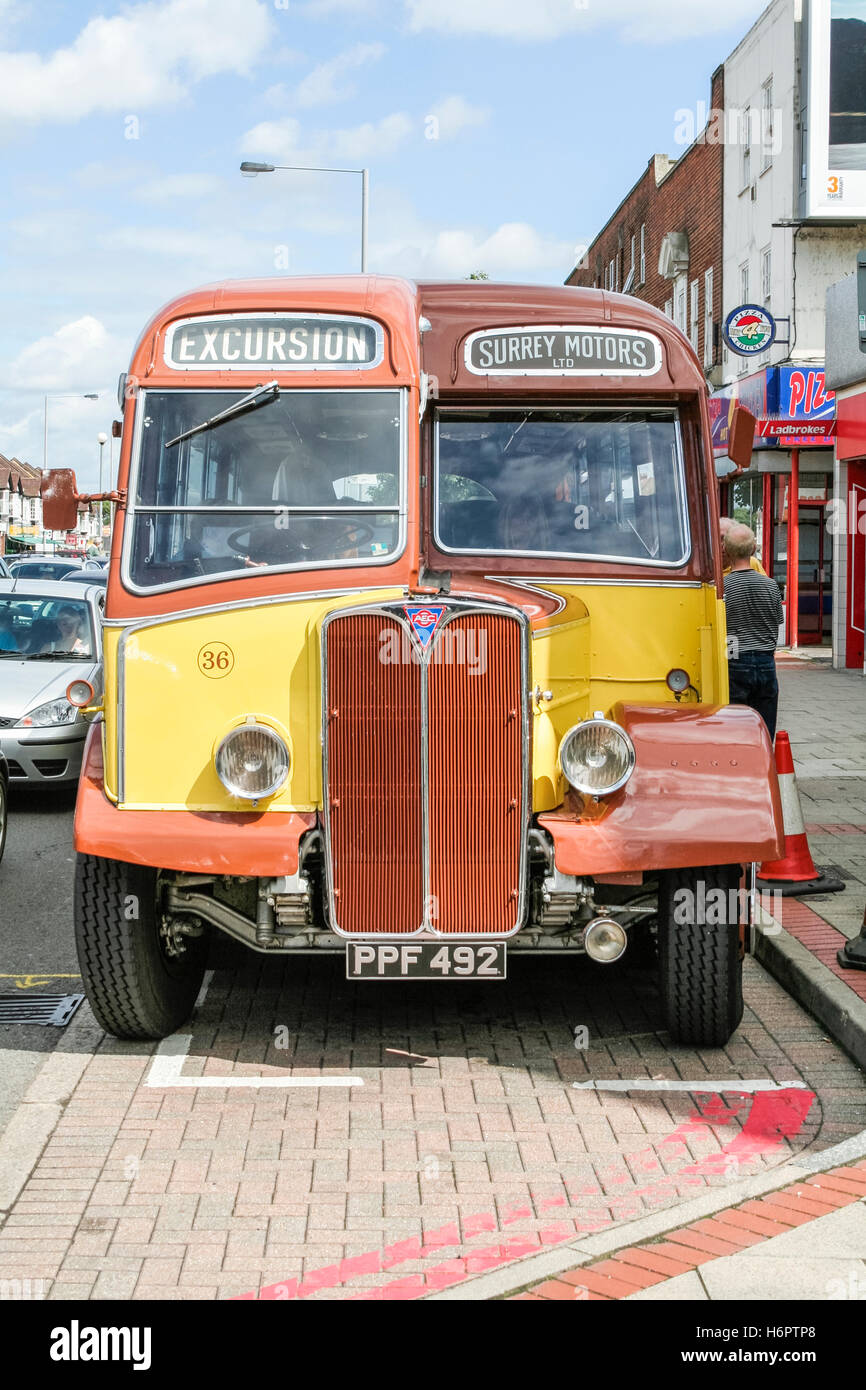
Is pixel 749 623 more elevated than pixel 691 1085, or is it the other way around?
pixel 749 623

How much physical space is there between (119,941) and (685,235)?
3357 centimetres

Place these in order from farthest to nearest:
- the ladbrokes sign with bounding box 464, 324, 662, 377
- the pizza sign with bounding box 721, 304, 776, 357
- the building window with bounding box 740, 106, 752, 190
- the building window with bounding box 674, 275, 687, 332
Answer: the building window with bounding box 674, 275, 687, 332
the building window with bounding box 740, 106, 752, 190
the pizza sign with bounding box 721, 304, 776, 357
the ladbrokes sign with bounding box 464, 324, 662, 377

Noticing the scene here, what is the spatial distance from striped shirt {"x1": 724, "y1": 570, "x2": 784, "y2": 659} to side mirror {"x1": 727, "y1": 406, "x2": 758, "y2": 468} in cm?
264

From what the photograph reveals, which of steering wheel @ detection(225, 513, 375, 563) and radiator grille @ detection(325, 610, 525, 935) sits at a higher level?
steering wheel @ detection(225, 513, 375, 563)

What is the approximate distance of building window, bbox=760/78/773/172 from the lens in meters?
28.7

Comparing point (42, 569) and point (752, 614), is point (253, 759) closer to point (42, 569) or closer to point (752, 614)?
point (752, 614)

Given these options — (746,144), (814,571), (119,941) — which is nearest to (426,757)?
(119,941)

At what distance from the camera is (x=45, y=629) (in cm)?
1402

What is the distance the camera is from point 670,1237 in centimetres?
440

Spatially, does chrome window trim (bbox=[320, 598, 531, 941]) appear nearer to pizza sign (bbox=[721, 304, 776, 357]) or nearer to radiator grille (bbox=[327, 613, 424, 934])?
radiator grille (bbox=[327, 613, 424, 934])

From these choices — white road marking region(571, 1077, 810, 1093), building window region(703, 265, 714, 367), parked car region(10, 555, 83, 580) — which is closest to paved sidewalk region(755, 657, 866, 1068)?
white road marking region(571, 1077, 810, 1093)

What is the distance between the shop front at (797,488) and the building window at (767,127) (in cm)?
411

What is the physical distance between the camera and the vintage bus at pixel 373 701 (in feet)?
19.0
